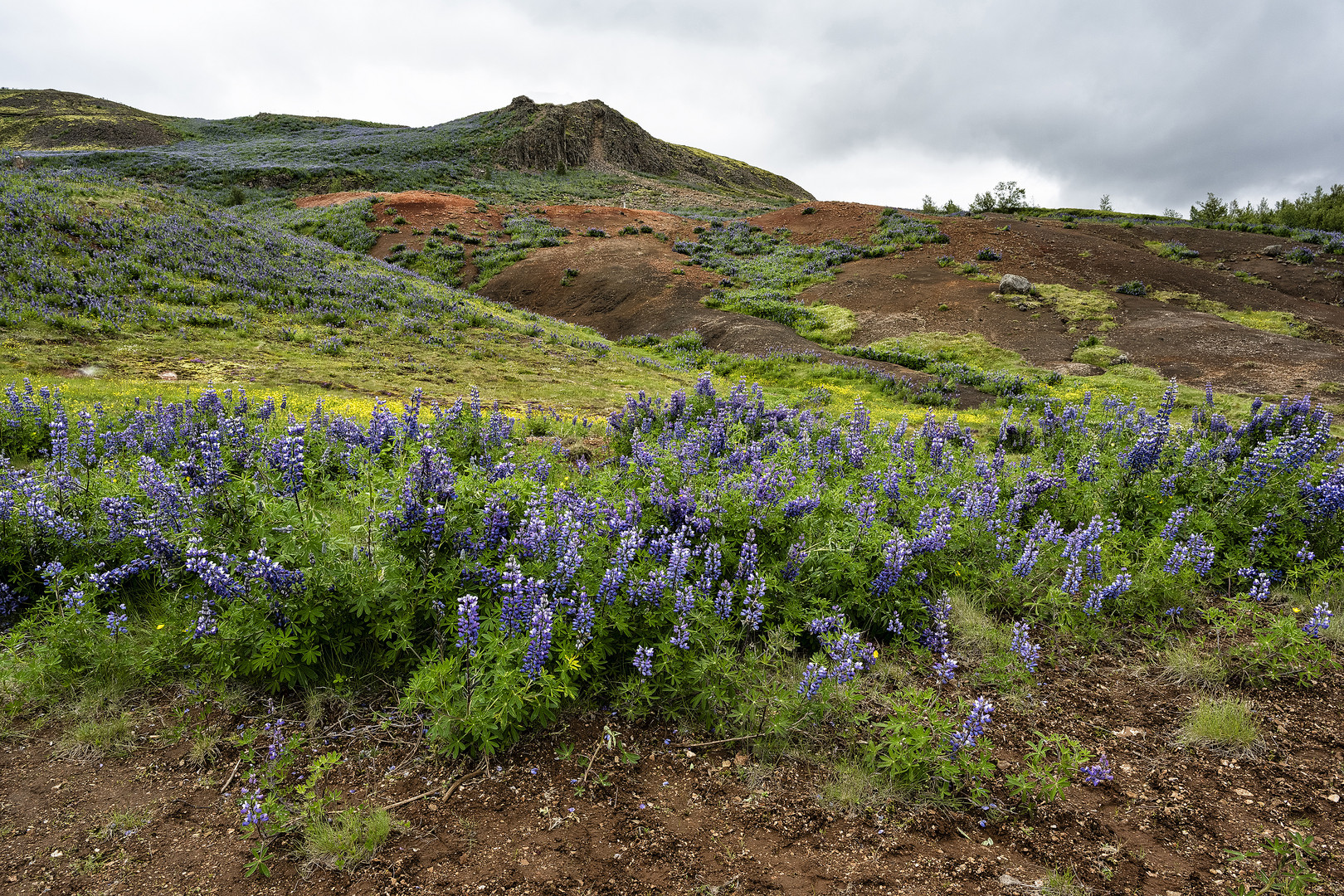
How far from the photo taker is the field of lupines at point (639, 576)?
3.44 metres

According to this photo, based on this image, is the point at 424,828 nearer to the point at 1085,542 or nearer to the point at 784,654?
the point at 784,654

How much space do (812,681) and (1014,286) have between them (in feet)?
78.9

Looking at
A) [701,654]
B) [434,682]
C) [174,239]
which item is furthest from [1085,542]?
[174,239]

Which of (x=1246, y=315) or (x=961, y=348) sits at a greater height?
(x=1246, y=315)

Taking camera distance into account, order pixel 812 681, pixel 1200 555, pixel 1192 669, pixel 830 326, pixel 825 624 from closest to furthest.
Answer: pixel 812 681, pixel 825 624, pixel 1192 669, pixel 1200 555, pixel 830 326

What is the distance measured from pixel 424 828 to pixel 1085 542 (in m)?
5.14

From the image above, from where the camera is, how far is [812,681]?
340cm

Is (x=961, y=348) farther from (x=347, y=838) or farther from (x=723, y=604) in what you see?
(x=347, y=838)

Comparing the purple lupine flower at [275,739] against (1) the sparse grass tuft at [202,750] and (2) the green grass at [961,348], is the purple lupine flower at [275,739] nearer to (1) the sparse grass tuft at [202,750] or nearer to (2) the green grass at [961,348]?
(1) the sparse grass tuft at [202,750]

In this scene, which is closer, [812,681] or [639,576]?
[812,681]

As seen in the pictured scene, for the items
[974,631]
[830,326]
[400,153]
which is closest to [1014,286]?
[830,326]

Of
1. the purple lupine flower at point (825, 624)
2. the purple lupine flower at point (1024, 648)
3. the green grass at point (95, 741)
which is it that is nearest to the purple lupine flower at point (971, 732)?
the purple lupine flower at point (825, 624)

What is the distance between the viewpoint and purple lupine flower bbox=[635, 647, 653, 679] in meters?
3.50

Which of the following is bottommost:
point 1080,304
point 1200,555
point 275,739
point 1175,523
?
point 275,739
